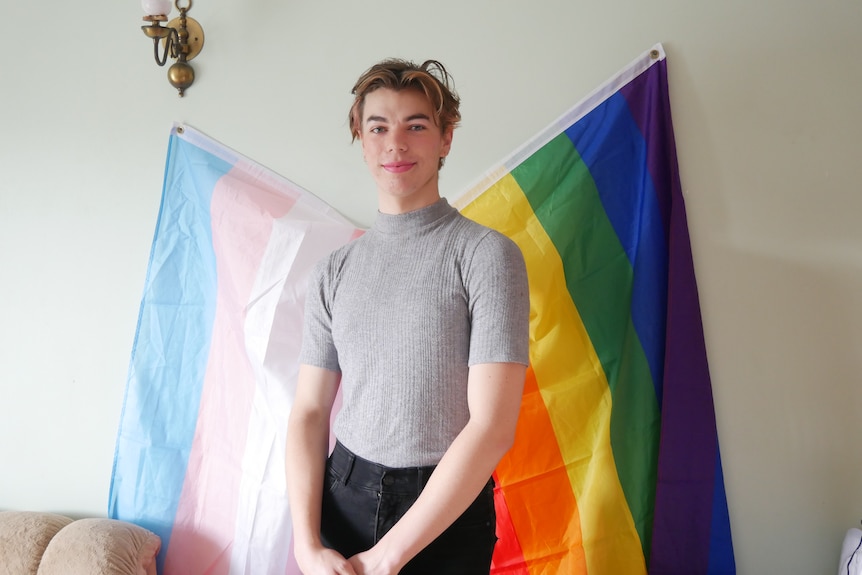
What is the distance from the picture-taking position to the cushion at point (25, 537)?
156cm

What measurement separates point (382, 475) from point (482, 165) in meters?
0.80

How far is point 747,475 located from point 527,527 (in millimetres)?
464

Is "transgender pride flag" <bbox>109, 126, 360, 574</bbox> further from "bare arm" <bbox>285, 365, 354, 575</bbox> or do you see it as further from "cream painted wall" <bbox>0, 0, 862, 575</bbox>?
"bare arm" <bbox>285, 365, 354, 575</bbox>

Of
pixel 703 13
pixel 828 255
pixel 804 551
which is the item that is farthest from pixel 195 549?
pixel 703 13

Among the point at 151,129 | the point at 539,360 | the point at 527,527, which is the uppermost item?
the point at 151,129

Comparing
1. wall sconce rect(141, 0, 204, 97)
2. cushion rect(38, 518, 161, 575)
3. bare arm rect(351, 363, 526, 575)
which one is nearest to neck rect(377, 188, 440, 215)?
bare arm rect(351, 363, 526, 575)

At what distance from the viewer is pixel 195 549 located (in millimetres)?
1598

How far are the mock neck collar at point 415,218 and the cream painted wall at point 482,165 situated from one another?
457 mm

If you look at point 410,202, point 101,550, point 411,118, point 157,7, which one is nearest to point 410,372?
point 410,202

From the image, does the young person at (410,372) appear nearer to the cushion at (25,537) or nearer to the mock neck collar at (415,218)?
the mock neck collar at (415,218)

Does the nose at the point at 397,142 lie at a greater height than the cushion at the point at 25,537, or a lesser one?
greater

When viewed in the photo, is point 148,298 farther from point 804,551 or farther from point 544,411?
point 804,551

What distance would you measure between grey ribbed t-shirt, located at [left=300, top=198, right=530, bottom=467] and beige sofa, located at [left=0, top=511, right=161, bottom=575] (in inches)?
28.8

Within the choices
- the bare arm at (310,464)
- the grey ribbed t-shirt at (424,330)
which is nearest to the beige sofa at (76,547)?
the bare arm at (310,464)
